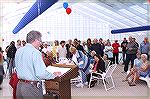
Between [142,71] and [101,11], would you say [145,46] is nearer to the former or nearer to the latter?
[142,71]

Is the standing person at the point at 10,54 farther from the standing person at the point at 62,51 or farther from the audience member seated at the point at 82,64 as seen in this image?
the audience member seated at the point at 82,64

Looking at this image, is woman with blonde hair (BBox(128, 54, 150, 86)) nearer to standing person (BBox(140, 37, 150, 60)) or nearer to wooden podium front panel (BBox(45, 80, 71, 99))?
standing person (BBox(140, 37, 150, 60))

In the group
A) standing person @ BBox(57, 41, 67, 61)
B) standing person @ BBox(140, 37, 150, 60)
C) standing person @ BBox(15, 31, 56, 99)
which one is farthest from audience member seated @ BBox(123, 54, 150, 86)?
standing person @ BBox(15, 31, 56, 99)

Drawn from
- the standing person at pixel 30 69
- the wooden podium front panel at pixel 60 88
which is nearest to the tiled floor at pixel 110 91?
the wooden podium front panel at pixel 60 88

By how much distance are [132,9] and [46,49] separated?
2.34 meters

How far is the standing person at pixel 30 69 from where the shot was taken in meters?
2.78

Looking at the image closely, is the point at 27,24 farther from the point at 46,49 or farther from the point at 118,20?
the point at 118,20

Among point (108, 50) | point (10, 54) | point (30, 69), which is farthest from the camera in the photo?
point (108, 50)

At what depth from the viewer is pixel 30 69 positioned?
2.81 m

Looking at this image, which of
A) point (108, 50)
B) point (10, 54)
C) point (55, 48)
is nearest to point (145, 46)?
point (108, 50)

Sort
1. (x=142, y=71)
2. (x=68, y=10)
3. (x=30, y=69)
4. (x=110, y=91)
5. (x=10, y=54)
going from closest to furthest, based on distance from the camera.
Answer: (x=30, y=69) < (x=110, y=91) < (x=142, y=71) < (x=68, y=10) < (x=10, y=54)

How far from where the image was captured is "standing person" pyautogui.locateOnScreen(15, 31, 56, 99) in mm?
2781

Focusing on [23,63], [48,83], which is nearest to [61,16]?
[48,83]

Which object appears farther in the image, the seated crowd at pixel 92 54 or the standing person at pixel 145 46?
the standing person at pixel 145 46
